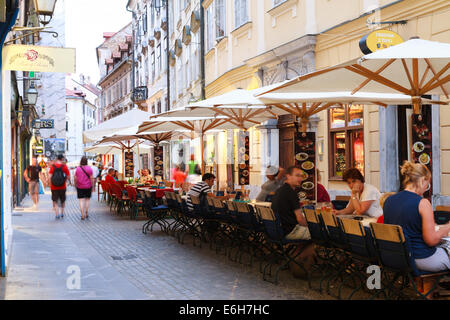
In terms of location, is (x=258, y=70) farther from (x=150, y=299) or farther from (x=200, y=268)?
(x=150, y=299)

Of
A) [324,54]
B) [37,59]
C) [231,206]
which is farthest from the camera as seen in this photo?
[324,54]

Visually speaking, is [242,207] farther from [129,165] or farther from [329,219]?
[129,165]

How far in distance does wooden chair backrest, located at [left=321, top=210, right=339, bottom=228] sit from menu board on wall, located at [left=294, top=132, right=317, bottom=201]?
3.50m

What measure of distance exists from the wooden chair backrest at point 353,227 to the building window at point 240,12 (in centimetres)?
1327

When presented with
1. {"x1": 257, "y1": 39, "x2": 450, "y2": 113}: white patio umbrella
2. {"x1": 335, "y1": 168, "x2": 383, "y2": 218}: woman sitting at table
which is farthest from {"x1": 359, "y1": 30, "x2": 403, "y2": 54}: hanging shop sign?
{"x1": 335, "y1": 168, "x2": 383, "y2": 218}: woman sitting at table

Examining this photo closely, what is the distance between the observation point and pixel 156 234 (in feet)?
43.3

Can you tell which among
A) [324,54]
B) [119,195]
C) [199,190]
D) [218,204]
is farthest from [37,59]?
[119,195]

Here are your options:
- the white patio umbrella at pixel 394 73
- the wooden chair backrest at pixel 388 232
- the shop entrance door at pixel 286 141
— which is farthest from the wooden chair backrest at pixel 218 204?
the shop entrance door at pixel 286 141

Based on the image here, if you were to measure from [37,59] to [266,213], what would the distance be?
370 cm

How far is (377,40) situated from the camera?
34.8 ft

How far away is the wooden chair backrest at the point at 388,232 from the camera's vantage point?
5.65m

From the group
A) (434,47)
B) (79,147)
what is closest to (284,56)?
(434,47)

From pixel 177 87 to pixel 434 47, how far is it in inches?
1042

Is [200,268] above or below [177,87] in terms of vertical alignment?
below
